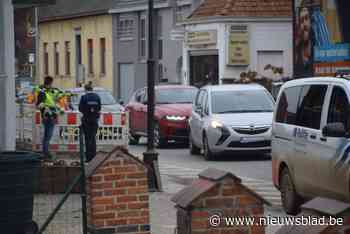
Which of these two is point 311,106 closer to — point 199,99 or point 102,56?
point 199,99

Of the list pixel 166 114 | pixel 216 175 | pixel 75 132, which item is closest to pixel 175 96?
pixel 166 114

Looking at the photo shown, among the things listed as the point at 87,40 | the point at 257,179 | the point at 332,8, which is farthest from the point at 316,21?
the point at 87,40

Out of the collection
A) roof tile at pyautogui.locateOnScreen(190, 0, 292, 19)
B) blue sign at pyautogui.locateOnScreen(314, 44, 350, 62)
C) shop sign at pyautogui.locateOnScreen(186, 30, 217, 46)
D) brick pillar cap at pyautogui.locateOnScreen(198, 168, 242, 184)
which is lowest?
brick pillar cap at pyautogui.locateOnScreen(198, 168, 242, 184)

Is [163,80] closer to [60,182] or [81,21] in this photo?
[81,21]

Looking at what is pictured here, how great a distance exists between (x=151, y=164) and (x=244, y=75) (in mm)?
24355

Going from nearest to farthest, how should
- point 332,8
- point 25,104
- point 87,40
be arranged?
point 25,104 → point 332,8 → point 87,40

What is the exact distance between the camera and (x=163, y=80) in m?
47.2

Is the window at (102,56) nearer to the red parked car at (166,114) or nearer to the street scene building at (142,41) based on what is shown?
the street scene building at (142,41)

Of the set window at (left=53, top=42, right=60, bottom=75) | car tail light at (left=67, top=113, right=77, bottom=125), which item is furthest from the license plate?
window at (left=53, top=42, right=60, bottom=75)

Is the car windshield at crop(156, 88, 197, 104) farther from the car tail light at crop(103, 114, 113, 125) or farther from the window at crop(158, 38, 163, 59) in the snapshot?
the window at crop(158, 38, 163, 59)

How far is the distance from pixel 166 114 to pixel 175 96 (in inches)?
58.4

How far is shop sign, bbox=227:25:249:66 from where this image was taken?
136 ft

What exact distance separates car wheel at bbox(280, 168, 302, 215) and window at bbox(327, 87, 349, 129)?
1437 millimetres

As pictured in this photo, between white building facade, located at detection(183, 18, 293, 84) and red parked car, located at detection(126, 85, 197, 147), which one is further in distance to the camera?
white building facade, located at detection(183, 18, 293, 84)
